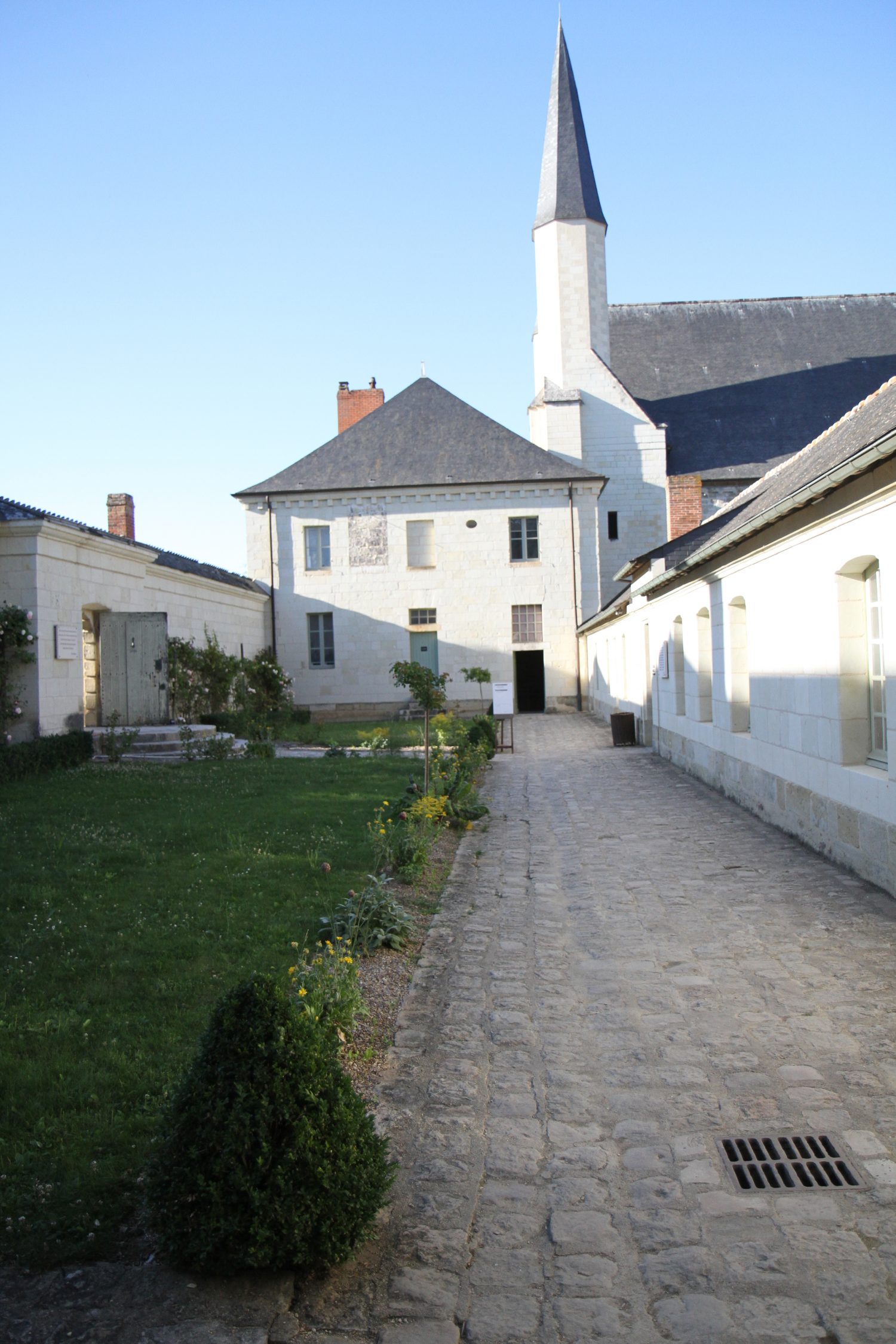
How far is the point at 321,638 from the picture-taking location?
28656mm

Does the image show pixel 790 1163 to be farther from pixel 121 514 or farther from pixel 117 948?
pixel 121 514

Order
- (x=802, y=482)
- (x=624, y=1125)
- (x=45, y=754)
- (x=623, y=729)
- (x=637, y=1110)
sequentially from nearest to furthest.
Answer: (x=624, y=1125), (x=637, y=1110), (x=802, y=482), (x=45, y=754), (x=623, y=729)

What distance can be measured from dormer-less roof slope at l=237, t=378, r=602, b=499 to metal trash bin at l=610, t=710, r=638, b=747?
461 inches

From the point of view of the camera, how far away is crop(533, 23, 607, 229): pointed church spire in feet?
101

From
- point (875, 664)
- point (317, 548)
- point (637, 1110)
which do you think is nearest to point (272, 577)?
point (317, 548)

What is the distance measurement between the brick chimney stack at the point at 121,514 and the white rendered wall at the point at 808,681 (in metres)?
15.8

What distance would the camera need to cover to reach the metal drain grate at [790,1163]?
3.04m

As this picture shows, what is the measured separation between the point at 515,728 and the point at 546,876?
51.4ft

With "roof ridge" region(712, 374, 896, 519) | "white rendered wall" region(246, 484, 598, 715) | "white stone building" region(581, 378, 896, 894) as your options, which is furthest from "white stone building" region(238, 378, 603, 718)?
"white stone building" region(581, 378, 896, 894)

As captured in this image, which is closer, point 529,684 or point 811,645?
point 811,645

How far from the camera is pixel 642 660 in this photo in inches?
688

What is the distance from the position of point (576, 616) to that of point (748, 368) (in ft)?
39.0

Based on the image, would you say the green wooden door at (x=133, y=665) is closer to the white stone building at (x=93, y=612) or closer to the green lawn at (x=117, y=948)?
the white stone building at (x=93, y=612)

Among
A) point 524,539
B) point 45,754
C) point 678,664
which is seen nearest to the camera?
point 45,754
